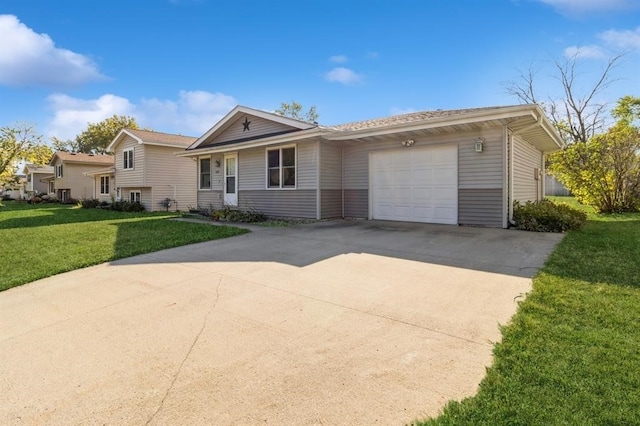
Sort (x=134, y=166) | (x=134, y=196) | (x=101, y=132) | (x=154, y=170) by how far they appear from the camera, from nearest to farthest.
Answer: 1. (x=154, y=170)
2. (x=134, y=166)
3. (x=134, y=196)
4. (x=101, y=132)

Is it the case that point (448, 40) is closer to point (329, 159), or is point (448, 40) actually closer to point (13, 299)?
point (329, 159)

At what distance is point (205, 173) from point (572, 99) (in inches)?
990

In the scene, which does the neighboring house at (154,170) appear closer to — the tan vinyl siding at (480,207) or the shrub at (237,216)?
the shrub at (237,216)

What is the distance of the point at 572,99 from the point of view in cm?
2430

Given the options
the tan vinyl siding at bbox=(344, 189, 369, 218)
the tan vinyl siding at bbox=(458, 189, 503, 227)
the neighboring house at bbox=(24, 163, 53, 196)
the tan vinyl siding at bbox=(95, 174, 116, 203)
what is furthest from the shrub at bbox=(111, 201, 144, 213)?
the neighboring house at bbox=(24, 163, 53, 196)

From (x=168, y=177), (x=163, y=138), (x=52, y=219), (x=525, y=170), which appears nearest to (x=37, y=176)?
(x=163, y=138)

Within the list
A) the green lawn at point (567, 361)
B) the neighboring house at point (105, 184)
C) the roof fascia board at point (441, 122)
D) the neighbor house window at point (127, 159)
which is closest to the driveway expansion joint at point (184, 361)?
the green lawn at point (567, 361)

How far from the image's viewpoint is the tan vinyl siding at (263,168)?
37.7 ft

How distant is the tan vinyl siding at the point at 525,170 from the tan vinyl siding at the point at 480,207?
1398mm

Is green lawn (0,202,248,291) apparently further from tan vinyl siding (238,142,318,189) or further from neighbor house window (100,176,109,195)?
neighbor house window (100,176,109,195)

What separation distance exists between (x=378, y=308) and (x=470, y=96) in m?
18.0

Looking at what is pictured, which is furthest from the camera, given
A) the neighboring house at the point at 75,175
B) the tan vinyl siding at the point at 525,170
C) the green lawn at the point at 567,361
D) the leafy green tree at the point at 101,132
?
the leafy green tree at the point at 101,132

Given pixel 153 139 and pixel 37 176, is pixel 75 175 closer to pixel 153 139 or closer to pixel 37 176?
pixel 153 139

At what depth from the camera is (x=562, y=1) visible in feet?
33.9
